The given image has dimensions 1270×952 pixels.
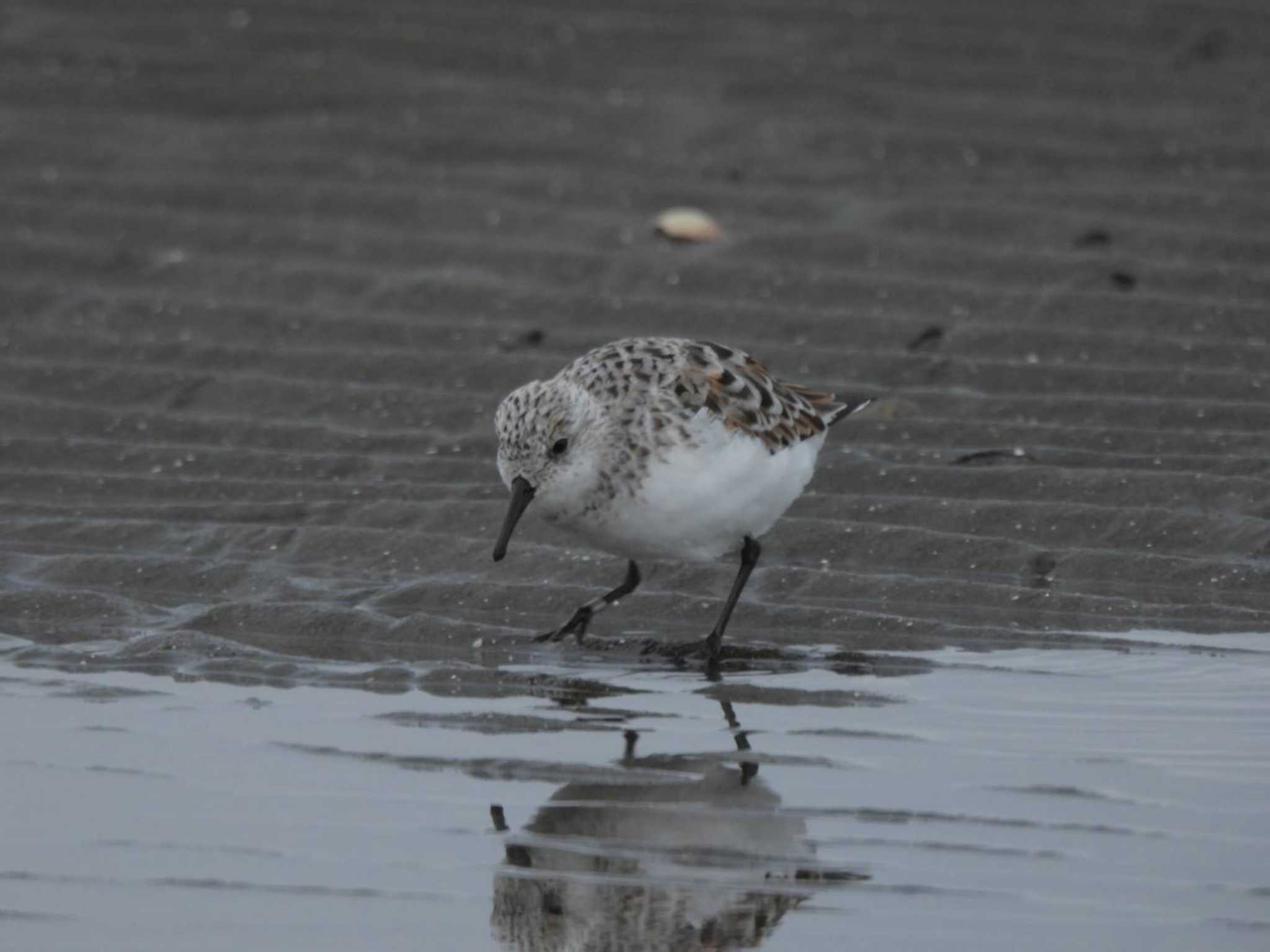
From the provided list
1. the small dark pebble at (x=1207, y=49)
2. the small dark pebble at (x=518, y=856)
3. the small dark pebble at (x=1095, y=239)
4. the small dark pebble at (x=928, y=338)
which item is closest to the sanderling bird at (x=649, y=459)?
the small dark pebble at (x=518, y=856)

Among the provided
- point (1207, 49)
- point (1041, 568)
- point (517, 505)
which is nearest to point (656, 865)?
point (517, 505)

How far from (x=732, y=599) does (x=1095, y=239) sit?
3825 millimetres

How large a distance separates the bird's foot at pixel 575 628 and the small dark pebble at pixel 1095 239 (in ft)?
12.9

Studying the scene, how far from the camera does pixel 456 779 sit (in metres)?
5.32

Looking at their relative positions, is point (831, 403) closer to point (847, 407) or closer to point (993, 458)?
point (847, 407)

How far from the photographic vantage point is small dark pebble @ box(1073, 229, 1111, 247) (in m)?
9.70

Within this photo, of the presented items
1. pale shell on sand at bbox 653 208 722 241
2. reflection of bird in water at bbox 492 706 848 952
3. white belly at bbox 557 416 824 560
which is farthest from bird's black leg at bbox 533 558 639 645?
pale shell on sand at bbox 653 208 722 241

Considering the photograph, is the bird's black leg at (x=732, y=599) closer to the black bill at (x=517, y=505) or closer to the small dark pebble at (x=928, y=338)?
the black bill at (x=517, y=505)

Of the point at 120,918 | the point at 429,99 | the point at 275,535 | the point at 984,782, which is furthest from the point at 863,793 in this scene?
the point at 429,99

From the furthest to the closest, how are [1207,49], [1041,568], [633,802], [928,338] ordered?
[1207,49] < [928,338] < [1041,568] < [633,802]

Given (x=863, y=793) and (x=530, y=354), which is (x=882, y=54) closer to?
(x=530, y=354)

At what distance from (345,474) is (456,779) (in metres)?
3.05

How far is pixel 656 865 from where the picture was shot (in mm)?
4703

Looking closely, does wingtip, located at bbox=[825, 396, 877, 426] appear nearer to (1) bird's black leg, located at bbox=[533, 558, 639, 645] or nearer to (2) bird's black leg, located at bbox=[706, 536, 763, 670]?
(2) bird's black leg, located at bbox=[706, 536, 763, 670]
